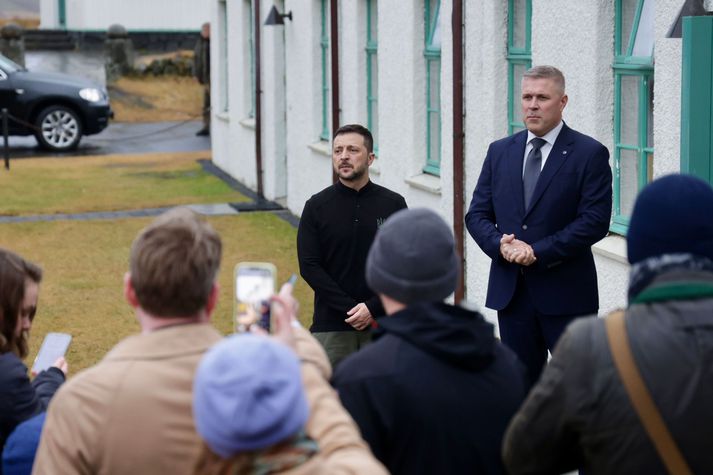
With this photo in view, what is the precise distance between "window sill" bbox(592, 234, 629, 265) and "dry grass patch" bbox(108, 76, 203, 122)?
30541 mm

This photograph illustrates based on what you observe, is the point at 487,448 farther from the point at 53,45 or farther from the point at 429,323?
the point at 53,45

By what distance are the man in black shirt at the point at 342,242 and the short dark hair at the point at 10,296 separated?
3219 mm

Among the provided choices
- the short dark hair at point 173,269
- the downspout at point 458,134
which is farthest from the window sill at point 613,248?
the short dark hair at point 173,269

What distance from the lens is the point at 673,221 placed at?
151 inches

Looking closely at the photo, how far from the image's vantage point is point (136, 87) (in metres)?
43.1

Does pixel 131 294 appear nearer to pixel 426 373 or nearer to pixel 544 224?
pixel 426 373

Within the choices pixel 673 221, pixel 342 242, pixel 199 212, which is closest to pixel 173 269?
pixel 673 221

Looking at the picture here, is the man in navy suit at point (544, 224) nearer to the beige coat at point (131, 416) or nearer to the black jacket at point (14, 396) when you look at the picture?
the black jacket at point (14, 396)

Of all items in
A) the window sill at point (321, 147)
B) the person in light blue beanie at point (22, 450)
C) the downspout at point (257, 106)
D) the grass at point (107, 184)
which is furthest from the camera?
the downspout at point (257, 106)

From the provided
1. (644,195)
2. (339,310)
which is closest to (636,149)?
(339,310)

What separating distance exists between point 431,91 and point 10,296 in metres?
10.0

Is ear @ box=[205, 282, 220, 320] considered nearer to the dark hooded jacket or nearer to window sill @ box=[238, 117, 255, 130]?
the dark hooded jacket

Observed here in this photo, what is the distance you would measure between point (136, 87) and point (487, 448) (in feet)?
132

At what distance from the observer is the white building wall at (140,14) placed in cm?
4738
